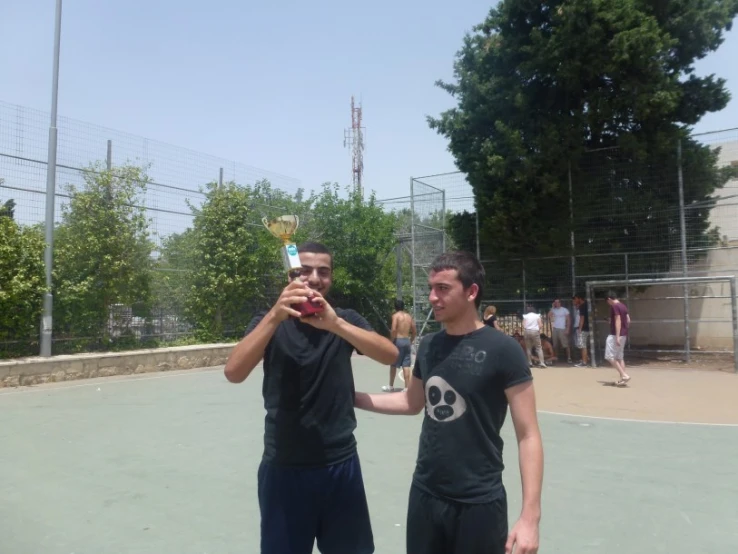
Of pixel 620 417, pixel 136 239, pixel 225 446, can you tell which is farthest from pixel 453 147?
pixel 225 446

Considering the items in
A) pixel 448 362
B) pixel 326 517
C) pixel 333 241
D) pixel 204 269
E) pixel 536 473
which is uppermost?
pixel 333 241

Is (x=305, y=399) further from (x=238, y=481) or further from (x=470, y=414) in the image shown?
(x=238, y=481)

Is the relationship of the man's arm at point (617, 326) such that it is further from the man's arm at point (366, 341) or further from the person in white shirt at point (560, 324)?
the man's arm at point (366, 341)

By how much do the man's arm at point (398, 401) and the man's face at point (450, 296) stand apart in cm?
39

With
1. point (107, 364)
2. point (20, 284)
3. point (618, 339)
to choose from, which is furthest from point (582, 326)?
point (20, 284)

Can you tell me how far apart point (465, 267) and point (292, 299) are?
0.79 m

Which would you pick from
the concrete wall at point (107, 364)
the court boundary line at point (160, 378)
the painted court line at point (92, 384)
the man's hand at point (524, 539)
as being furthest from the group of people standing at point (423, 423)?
the concrete wall at point (107, 364)

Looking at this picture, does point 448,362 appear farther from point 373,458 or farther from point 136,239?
point 136,239

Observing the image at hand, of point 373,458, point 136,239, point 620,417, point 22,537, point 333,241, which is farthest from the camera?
point 333,241

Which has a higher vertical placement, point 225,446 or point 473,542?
point 473,542

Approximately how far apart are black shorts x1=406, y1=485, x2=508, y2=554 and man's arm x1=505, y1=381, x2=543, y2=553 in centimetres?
7

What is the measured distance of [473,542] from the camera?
244 centimetres

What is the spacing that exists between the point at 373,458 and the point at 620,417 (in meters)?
4.46

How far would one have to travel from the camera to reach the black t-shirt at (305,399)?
276 centimetres
